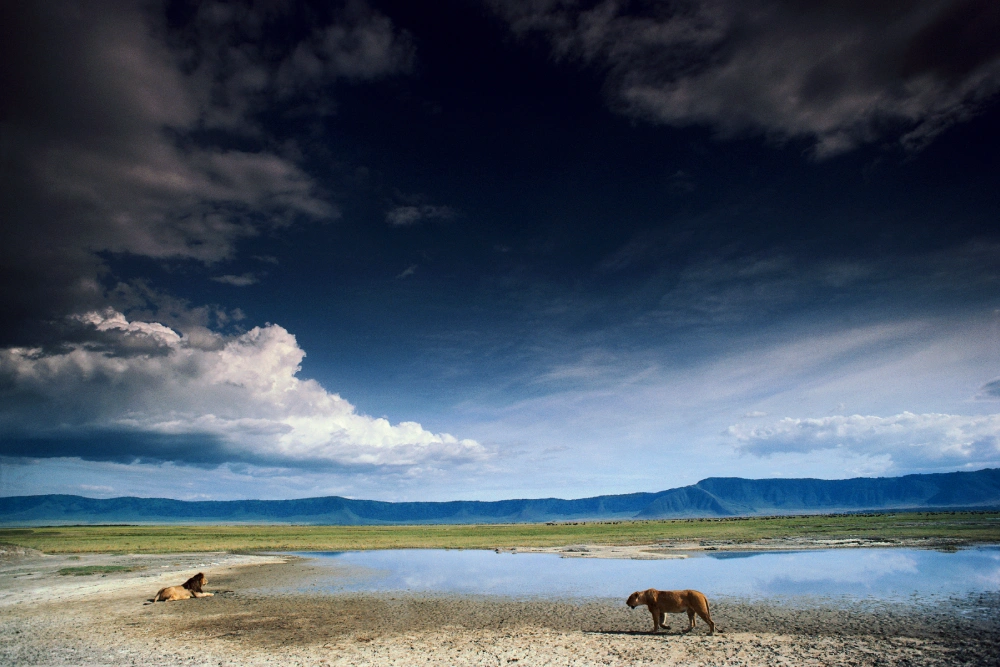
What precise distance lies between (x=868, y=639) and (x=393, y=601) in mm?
20189

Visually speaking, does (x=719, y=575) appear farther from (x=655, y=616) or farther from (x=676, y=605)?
(x=676, y=605)

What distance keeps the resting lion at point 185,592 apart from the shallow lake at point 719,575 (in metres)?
6.75

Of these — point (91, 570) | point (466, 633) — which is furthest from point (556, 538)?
point (466, 633)

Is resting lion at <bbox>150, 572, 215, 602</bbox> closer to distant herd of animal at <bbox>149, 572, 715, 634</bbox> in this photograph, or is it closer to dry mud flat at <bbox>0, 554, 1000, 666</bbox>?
dry mud flat at <bbox>0, 554, 1000, 666</bbox>

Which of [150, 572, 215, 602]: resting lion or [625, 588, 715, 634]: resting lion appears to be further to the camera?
[150, 572, 215, 602]: resting lion

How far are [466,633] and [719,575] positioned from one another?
71.0 ft

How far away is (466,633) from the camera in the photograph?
18.9 m

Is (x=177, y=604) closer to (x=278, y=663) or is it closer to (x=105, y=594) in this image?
(x=105, y=594)

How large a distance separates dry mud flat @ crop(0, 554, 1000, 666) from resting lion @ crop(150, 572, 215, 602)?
2.95ft

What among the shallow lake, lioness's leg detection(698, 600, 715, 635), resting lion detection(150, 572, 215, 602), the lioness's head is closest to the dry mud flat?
lioness's leg detection(698, 600, 715, 635)

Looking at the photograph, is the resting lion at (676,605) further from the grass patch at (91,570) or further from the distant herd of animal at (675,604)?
the grass patch at (91,570)

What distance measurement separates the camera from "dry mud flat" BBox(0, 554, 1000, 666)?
15.2m

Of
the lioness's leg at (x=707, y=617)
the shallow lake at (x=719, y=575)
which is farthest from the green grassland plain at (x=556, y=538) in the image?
the lioness's leg at (x=707, y=617)

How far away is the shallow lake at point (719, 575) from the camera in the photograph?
87.5 ft
